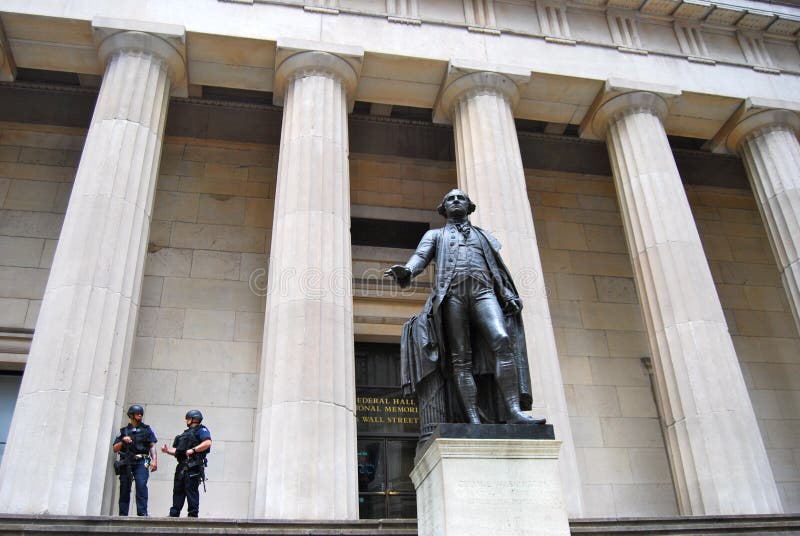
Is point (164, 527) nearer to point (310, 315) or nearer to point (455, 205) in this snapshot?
point (310, 315)

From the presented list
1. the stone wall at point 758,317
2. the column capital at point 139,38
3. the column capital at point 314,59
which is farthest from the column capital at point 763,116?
the column capital at point 139,38

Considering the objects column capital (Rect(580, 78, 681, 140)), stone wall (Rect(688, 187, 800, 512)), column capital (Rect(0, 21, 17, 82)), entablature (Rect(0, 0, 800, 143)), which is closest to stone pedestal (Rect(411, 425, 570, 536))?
entablature (Rect(0, 0, 800, 143))

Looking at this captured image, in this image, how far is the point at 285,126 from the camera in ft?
48.5

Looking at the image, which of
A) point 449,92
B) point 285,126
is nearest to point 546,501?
point 285,126

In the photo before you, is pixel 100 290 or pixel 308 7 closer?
pixel 100 290

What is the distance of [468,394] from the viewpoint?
7395 millimetres

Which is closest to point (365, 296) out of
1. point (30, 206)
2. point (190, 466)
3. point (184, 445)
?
point (184, 445)

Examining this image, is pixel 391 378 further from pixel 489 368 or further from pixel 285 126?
pixel 489 368

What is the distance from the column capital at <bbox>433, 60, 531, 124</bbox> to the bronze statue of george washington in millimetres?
8740

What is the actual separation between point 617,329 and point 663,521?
8965 millimetres

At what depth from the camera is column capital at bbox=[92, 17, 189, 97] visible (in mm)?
14500

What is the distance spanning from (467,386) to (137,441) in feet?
18.7

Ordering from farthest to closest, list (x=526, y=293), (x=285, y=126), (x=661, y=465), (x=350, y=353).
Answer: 1. (x=661, y=465)
2. (x=285, y=126)
3. (x=526, y=293)
4. (x=350, y=353)

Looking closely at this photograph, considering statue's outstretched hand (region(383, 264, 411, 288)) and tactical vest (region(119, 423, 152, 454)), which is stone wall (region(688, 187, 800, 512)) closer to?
statue's outstretched hand (region(383, 264, 411, 288))
